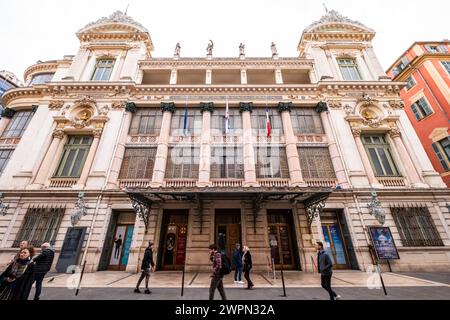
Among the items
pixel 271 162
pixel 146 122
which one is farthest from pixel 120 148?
pixel 271 162

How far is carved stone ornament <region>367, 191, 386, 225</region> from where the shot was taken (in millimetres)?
12938

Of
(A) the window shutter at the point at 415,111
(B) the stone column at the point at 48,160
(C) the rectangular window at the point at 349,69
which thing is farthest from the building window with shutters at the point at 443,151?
(B) the stone column at the point at 48,160

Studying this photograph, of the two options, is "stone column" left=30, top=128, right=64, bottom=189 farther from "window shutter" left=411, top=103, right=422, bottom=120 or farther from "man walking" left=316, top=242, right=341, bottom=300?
"window shutter" left=411, top=103, right=422, bottom=120

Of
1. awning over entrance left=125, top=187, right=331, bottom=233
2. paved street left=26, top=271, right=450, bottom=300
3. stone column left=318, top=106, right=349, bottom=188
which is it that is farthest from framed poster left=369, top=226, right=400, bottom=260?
awning over entrance left=125, top=187, right=331, bottom=233

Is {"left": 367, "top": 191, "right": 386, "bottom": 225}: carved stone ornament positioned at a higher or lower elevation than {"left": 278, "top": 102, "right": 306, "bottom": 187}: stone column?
lower

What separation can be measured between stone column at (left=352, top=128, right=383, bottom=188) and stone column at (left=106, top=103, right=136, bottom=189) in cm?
1972

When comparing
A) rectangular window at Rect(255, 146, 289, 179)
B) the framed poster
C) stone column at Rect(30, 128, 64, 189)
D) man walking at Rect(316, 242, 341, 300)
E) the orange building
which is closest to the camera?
man walking at Rect(316, 242, 341, 300)

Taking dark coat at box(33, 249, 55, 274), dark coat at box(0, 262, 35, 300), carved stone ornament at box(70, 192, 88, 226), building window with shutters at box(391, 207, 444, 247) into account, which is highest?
carved stone ornament at box(70, 192, 88, 226)

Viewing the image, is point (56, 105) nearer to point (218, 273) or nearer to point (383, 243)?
point (218, 273)

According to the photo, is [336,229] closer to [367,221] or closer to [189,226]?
[367,221]

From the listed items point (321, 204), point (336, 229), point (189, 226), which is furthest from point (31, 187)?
point (336, 229)

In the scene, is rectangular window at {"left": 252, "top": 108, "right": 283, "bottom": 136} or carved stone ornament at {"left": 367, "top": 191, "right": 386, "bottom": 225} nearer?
carved stone ornament at {"left": 367, "top": 191, "right": 386, "bottom": 225}
